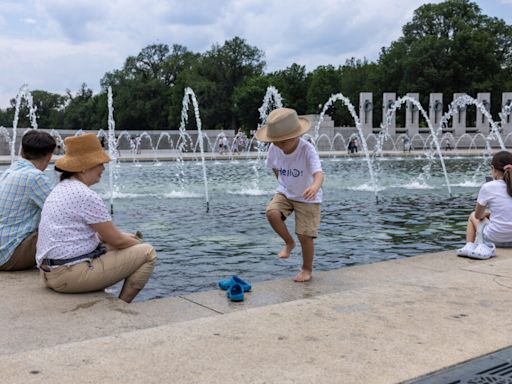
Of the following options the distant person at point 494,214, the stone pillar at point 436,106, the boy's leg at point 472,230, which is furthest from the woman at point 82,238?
the stone pillar at point 436,106

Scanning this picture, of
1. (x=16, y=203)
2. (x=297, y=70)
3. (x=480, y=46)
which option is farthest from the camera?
(x=297, y=70)

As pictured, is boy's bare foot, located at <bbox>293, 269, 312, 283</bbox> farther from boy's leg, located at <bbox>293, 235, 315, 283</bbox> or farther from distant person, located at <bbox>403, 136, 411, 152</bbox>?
distant person, located at <bbox>403, 136, 411, 152</bbox>

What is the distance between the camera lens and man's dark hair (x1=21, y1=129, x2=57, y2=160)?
5.40 meters

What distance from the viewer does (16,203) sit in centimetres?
529

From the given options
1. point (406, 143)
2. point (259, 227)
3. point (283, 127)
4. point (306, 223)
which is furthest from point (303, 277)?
point (406, 143)

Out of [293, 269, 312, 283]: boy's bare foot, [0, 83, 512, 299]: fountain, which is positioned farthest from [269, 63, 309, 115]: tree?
[293, 269, 312, 283]: boy's bare foot

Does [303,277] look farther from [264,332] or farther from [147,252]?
[264,332]

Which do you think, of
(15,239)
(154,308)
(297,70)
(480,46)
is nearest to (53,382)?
(154,308)

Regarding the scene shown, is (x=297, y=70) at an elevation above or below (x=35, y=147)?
above

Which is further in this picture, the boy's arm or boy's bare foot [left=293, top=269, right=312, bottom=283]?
boy's bare foot [left=293, top=269, right=312, bottom=283]

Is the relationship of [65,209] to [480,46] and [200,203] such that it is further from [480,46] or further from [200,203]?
[480,46]

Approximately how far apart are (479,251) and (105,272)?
3.96m

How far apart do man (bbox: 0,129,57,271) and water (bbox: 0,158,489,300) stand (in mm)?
1008

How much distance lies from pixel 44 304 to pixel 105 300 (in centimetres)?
44
